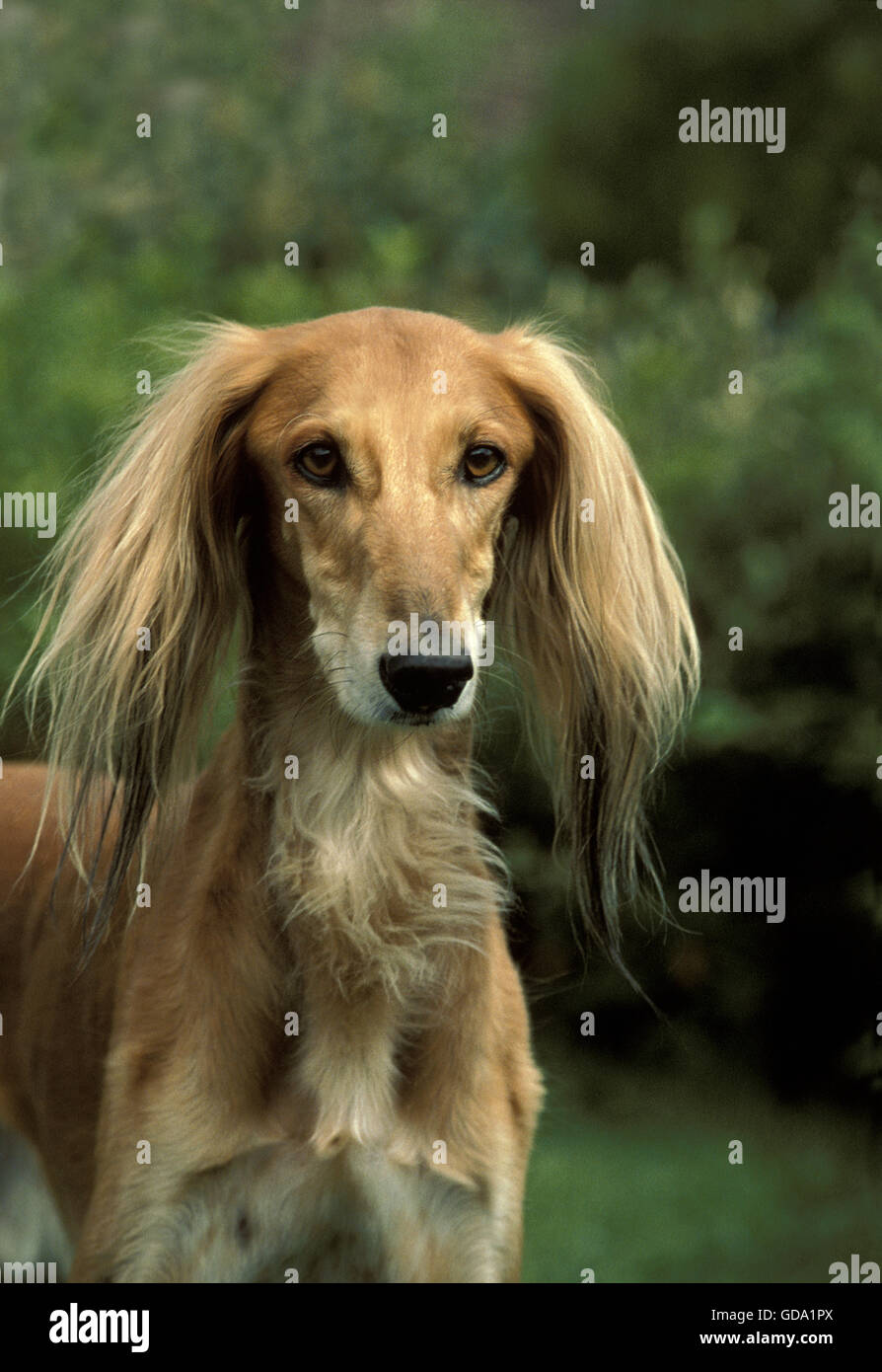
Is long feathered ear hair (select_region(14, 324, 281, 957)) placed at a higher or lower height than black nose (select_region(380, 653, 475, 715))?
higher

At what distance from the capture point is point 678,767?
6754mm

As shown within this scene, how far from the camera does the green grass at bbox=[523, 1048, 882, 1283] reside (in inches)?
230

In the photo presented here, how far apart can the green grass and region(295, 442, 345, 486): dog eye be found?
3.12 meters

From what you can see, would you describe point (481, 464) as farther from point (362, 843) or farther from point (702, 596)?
point (702, 596)

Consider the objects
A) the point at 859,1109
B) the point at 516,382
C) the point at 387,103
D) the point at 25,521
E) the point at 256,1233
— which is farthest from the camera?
the point at 387,103

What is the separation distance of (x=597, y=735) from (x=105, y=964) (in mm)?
1088

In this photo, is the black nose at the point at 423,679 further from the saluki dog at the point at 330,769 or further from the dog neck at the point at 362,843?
the dog neck at the point at 362,843

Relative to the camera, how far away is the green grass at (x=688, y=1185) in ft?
19.2

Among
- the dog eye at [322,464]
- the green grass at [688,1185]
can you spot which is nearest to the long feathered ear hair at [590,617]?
the dog eye at [322,464]

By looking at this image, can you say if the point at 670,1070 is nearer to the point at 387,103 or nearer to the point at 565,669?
the point at 565,669

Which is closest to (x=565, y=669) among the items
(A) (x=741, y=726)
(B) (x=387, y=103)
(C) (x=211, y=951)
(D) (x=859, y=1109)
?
(C) (x=211, y=951)

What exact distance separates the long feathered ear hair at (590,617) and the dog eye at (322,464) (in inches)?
20.6

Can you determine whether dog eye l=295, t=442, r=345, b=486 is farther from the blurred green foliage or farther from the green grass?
the green grass

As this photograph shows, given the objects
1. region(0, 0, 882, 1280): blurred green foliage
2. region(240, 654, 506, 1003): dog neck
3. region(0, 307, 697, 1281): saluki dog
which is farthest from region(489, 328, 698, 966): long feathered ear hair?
region(240, 654, 506, 1003): dog neck
